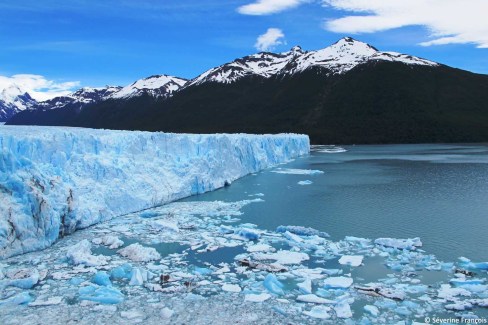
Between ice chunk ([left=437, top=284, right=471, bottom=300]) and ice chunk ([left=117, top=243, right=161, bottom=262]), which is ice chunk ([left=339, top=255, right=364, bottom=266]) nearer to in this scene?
ice chunk ([left=437, top=284, right=471, bottom=300])

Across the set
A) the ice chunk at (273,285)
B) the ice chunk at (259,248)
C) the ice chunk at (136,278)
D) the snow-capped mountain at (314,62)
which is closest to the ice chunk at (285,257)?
the ice chunk at (259,248)

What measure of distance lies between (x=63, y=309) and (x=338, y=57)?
94.8 meters

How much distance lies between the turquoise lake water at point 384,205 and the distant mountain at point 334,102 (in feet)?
131

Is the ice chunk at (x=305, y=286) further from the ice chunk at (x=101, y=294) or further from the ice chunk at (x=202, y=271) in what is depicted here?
the ice chunk at (x=101, y=294)

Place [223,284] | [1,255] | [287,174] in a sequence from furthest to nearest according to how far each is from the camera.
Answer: [287,174]
[1,255]
[223,284]

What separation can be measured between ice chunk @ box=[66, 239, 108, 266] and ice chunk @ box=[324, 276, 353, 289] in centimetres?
392

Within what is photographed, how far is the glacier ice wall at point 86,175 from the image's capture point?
852 centimetres

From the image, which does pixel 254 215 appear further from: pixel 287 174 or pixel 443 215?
pixel 287 174

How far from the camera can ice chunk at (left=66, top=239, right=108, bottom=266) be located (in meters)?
7.61

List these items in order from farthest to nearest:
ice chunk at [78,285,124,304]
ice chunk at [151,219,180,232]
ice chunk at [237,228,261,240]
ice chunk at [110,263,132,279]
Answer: ice chunk at [151,219,180,232], ice chunk at [237,228,261,240], ice chunk at [110,263,132,279], ice chunk at [78,285,124,304]

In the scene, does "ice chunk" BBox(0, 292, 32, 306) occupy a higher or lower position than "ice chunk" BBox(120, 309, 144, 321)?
higher

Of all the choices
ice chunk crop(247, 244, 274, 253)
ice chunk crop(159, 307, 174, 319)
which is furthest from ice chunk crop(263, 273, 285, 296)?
ice chunk crop(247, 244, 274, 253)

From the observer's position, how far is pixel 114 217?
11477 millimetres

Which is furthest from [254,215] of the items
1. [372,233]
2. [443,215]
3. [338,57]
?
[338,57]
